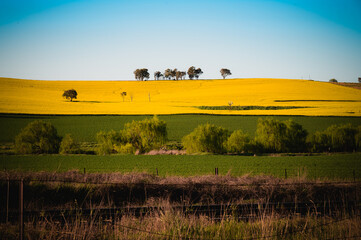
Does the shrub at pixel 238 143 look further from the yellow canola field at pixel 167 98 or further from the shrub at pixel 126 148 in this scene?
the yellow canola field at pixel 167 98

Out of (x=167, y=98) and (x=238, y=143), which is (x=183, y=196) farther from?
(x=167, y=98)

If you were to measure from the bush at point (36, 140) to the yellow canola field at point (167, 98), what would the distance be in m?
27.5

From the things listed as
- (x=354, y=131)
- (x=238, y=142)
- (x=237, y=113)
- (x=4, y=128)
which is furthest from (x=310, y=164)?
(x=4, y=128)

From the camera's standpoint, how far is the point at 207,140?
3194cm

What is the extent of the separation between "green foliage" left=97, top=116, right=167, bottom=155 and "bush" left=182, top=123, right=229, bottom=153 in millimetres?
3316

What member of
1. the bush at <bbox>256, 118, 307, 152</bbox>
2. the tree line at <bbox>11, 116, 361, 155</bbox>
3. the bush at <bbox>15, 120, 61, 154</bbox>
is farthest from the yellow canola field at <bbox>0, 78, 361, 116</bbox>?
the bush at <bbox>15, 120, 61, 154</bbox>

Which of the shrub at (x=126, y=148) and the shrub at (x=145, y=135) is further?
the shrub at (x=145, y=135)

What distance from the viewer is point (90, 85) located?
10631 centimetres

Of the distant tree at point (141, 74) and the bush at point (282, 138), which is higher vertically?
the distant tree at point (141, 74)

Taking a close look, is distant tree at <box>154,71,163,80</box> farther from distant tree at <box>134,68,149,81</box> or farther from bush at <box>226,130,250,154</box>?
bush at <box>226,130,250,154</box>

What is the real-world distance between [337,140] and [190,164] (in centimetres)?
1749

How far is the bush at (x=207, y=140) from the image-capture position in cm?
3177

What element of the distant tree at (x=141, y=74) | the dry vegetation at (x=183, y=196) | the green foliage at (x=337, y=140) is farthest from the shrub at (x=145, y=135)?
the distant tree at (x=141, y=74)

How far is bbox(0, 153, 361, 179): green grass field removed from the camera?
2223 cm
